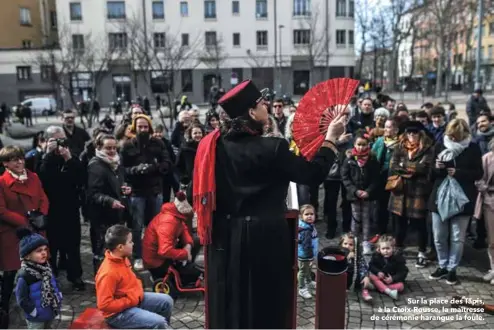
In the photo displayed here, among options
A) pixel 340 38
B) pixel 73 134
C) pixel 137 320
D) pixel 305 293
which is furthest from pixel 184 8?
pixel 137 320

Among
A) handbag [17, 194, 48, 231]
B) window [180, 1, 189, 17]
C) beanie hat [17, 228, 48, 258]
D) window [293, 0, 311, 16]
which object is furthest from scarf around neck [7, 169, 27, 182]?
window [293, 0, 311, 16]

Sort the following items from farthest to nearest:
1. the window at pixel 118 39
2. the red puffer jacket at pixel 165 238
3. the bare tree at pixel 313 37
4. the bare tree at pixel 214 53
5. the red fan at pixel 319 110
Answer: the bare tree at pixel 313 37, the bare tree at pixel 214 53, the window at pixel 118 39, the red puffer jacket at pixel 165 238, the red fan at pixel 319 110

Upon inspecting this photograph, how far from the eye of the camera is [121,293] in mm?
4332

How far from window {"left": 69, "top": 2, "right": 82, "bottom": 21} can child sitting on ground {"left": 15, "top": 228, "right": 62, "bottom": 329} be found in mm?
49509

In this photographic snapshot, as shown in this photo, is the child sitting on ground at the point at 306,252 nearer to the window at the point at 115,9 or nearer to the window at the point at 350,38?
the window at the point at 115,9

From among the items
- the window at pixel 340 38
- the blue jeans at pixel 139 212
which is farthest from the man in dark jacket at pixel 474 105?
the window at pixel 340 38

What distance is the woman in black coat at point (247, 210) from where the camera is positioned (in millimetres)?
2994

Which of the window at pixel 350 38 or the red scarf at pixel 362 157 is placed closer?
the red scarf at pixel 362 157

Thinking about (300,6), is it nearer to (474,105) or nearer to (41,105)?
(41,105)

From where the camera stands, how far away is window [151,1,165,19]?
167 feet

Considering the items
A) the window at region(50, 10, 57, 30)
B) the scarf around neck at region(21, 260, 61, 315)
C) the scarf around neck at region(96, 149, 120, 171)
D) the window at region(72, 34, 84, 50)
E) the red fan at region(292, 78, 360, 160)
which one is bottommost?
the scarf around neck at region(21, 260, 61, 315)

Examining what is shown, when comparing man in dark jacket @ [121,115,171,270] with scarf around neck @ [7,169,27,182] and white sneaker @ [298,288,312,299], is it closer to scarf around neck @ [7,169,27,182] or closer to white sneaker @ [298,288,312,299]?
scarf around neck @ [7,169,27,182]

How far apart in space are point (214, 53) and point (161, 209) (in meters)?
46.2

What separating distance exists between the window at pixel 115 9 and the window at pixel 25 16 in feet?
30.1
